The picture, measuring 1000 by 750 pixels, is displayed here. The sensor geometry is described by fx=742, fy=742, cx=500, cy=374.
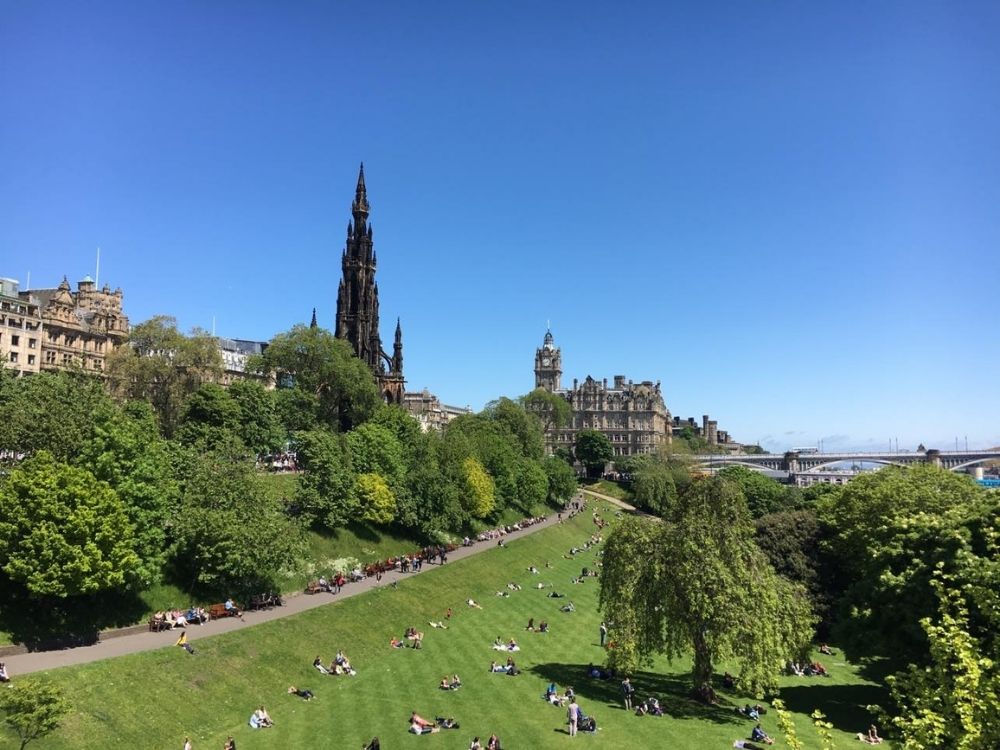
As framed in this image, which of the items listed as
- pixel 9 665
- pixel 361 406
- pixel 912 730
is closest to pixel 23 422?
pixel 9 665

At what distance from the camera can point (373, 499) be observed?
63281mm

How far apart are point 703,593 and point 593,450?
425ft

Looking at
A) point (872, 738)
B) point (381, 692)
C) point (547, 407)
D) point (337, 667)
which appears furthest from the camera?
point (547, 407)

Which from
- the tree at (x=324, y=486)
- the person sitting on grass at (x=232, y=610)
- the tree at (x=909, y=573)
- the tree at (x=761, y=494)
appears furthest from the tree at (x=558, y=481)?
the person sitting on grass at (x=232, y=610)

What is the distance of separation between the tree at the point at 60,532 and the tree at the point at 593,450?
132360mm

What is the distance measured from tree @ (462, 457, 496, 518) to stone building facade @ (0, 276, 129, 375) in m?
41.1

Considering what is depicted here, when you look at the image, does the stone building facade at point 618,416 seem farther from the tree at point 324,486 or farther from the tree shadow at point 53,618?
the tree shadow at point 53,618

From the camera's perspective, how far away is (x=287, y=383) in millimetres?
111000

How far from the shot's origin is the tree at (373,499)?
63.0m

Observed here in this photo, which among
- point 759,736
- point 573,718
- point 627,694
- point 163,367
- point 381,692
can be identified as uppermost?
point 163,367

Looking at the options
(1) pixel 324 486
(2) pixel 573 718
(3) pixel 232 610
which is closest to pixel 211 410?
(1) pixel 324 486

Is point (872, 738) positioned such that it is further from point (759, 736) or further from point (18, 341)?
point (18, 341)

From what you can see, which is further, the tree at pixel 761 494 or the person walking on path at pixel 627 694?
the tree at pixel 761 494

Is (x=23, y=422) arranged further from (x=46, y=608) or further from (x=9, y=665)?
(x=9, y=665)
